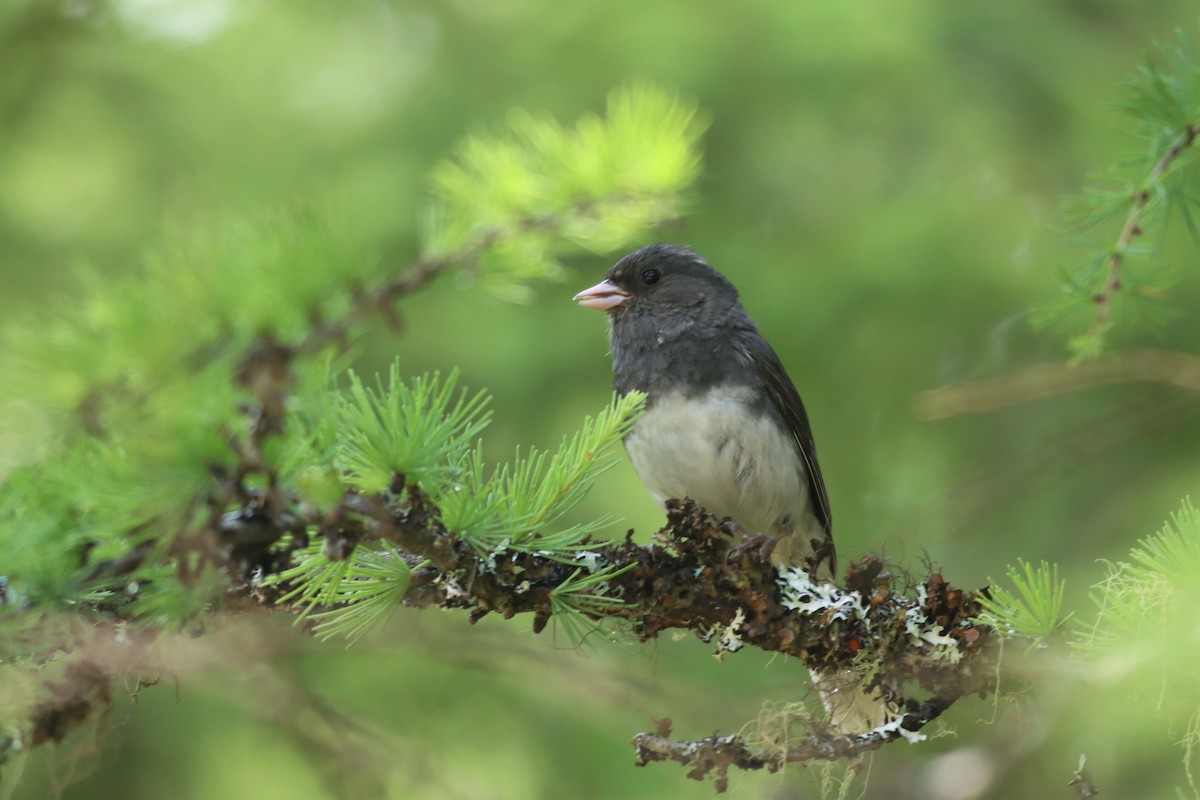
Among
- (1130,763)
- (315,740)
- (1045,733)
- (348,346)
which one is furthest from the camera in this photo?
(1130,763)

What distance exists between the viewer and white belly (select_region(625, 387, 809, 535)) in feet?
8.95

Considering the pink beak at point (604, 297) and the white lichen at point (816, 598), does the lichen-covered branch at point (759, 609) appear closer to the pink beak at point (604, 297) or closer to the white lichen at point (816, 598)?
the white lichen at point (816, 598)

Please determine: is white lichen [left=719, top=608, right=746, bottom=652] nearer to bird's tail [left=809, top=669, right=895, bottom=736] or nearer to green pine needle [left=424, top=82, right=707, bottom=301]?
bird's tail [left=809, top=669, right=895, bottom=736]

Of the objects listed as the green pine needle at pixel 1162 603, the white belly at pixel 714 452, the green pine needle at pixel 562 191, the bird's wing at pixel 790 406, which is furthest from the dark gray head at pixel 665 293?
the green pine needle at pixel 1162 603

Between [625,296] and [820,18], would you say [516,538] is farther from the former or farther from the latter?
[820,18]

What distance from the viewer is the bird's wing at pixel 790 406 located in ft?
9.62

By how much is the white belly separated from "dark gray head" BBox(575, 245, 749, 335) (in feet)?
0.99

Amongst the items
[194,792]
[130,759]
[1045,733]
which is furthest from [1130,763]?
[130,759]

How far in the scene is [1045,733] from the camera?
6.81 feet

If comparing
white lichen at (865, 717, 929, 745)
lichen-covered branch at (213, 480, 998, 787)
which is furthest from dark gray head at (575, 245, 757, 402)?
white lichen at (865, 717, 929, 745)

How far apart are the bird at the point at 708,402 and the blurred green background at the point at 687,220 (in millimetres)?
353

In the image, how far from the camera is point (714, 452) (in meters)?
2.74

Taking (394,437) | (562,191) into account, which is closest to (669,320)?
(562,191)

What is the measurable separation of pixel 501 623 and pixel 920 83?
6.70 feet
